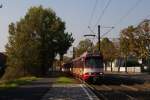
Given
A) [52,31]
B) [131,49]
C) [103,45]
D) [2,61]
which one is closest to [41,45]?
[52,31]

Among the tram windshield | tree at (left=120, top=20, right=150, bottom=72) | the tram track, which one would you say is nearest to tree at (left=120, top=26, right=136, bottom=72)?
tree at (left=120, top=20, right=150, bottom=72)

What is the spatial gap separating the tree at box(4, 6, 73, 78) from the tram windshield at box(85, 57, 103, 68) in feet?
90.8

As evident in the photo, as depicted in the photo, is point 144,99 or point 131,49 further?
point 131,49

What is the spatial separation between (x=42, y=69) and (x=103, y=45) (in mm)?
53004

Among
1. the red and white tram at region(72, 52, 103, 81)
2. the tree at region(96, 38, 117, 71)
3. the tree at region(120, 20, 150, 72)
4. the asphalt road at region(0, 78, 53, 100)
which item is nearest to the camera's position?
the asphalt road at region(0, 78, 53, 100)

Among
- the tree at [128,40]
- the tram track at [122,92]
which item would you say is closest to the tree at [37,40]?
the tree at [128,40]

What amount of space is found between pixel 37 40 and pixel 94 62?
37858mm

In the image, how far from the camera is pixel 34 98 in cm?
2555

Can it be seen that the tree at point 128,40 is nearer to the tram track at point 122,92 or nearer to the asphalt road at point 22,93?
the tram track at point 122,92

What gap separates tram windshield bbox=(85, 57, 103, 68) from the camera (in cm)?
4638

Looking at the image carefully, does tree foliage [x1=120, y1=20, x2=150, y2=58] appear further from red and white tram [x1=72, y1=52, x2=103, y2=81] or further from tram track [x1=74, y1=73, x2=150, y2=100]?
tram track [x1=74, y1=73, x2=150, y2=100]

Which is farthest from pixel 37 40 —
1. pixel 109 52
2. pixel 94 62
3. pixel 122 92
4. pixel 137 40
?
pixel 122 92

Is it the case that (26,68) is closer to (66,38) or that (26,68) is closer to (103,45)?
(66,38)

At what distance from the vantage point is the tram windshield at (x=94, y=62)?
46.4 m
